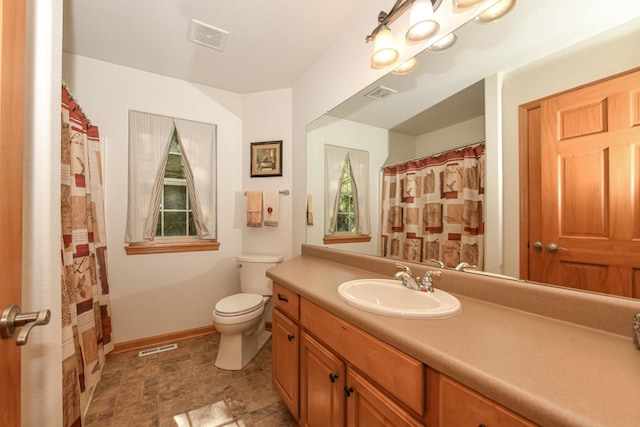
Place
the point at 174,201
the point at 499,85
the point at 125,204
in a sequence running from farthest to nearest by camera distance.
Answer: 1. the point at 174,201
2. the point at 125,204
3. the point at 499,85

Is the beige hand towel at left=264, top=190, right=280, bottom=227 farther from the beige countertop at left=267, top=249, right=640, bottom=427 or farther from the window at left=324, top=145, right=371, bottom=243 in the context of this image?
the beige countertop at left=267, top=249, right=640, bottom=427

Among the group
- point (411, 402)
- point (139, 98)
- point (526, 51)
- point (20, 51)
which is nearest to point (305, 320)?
point (411, 402)

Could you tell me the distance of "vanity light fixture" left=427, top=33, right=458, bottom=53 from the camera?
3.75 feet

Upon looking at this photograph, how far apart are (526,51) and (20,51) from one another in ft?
4.85

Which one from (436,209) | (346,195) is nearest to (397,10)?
(436,209)

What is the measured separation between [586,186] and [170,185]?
275 centimetres

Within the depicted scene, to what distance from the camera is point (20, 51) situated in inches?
22.2

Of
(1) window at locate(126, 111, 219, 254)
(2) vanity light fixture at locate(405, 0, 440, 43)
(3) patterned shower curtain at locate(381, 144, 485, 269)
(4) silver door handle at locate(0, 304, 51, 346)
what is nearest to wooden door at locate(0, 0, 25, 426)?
(4) silver door handle at locate(0, 304, 51, 346)

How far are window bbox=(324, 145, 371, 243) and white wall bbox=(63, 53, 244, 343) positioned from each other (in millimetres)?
1084

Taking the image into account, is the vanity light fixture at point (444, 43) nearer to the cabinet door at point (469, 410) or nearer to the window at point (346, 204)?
the window at point (346, 204)

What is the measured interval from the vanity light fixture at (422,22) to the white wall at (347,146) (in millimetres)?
507

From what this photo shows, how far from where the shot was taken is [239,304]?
6.37 feet

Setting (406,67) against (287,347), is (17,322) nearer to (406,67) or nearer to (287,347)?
(287,347)

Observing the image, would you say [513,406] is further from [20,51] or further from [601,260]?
[20,51]
